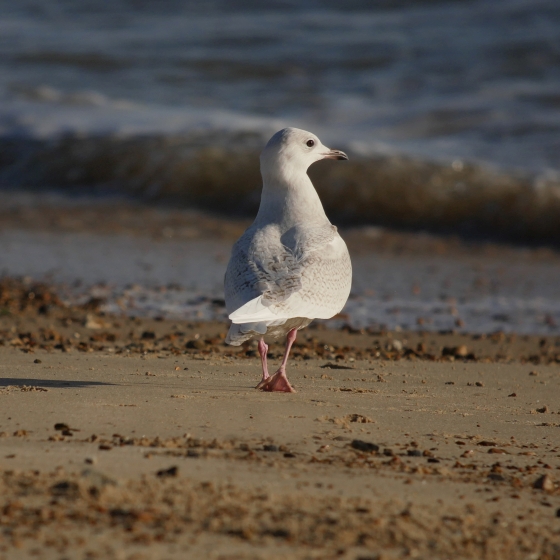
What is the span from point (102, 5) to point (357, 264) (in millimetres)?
17271

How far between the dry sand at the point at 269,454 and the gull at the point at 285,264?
13.0 inches

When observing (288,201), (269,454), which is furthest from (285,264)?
(269,454)

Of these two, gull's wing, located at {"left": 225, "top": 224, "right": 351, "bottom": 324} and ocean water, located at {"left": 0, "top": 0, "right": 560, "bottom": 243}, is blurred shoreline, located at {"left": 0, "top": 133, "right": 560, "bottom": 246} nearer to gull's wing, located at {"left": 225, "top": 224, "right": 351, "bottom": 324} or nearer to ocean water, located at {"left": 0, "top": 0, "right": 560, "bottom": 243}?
ocean water, located at {"left": 0, "top": 0, "right": 560, "bottom": 243}

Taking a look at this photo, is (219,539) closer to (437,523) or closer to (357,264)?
(437,523)

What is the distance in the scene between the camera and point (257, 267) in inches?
177

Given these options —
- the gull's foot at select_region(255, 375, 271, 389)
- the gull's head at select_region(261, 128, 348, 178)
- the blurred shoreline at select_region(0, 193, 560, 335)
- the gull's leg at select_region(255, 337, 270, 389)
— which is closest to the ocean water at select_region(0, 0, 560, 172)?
the blurred shoreline at select_region(0, 193, 560, 335)

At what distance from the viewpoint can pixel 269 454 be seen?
330 centimetres

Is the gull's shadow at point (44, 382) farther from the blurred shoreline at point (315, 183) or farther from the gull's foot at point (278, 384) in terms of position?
the blurred shoreline at point (315, 183)

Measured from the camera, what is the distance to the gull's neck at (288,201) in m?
5.02

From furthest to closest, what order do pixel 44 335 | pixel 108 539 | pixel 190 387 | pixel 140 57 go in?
1. pixel 140 57
2. pixel 44 335
3. pixel 190 387
4. pixel 108 539

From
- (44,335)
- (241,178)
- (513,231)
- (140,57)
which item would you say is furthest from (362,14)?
(44,335)

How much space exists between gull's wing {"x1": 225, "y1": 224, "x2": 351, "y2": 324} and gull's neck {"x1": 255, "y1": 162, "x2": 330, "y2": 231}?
0.38 feet

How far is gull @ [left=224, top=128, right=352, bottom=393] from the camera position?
4.30m

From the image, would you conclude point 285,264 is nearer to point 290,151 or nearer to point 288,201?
point 288,201
